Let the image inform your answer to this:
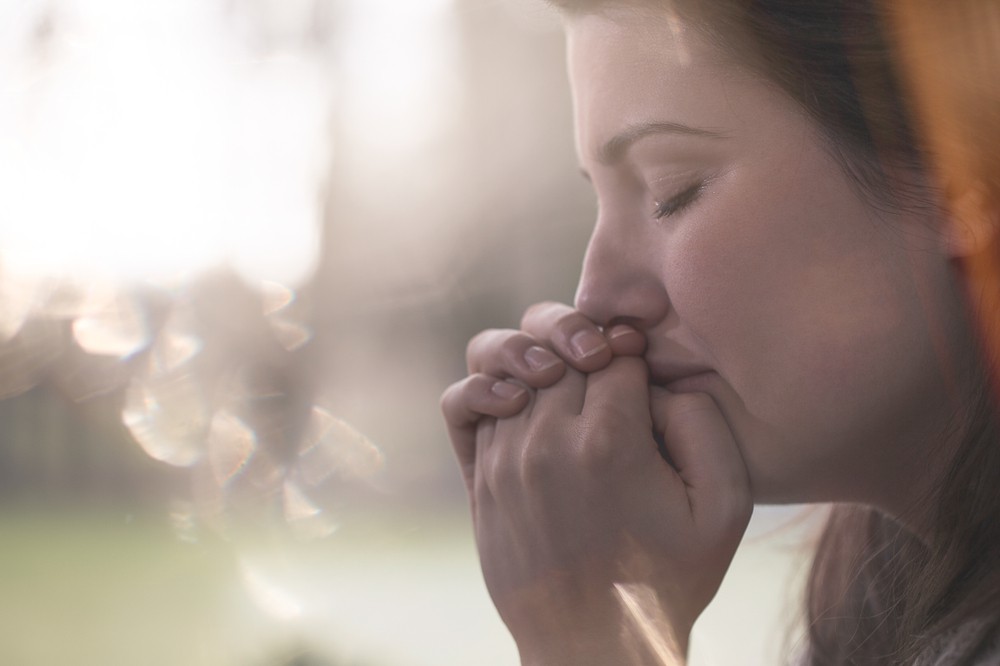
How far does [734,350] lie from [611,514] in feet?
0.55

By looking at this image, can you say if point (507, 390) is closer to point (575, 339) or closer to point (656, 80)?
Answer: point (575, 339)

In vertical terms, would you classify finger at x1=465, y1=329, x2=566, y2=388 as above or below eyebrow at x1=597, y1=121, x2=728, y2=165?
below

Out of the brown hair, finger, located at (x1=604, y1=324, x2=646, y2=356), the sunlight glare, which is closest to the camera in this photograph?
the brown hair

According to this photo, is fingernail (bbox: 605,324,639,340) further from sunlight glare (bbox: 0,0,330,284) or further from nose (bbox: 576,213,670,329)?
sunlight glare (bbox: 0,0,330,284)

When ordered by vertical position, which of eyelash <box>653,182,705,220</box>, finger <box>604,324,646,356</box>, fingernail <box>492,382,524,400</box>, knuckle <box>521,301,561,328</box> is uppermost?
eyelash <box>653,182,705,220</box>

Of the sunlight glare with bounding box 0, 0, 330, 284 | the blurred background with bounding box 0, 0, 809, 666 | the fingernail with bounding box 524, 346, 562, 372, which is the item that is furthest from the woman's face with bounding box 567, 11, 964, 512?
the sunlight glare with bounding box 0, 0, 330, 284

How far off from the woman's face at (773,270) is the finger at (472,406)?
16cm

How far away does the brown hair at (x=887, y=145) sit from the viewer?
0.56 meters

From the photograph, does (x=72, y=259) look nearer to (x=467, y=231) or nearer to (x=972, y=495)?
(x=467, y=231)

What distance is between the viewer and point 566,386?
688 millimetres

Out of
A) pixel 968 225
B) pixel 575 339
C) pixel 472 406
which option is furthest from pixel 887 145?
pixel 472 406

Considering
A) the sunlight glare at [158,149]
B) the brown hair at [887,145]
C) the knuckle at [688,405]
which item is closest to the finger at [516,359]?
the knuckle at [688,405]

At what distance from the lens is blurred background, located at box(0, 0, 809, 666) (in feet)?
3.15

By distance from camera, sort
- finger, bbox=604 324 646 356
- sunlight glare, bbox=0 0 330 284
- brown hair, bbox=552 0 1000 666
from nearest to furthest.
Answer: brown hair, bbox=552 0 1000 666, finger, bbox=604 324 646 356, sunlight glare, bbox=0 0 330 284
